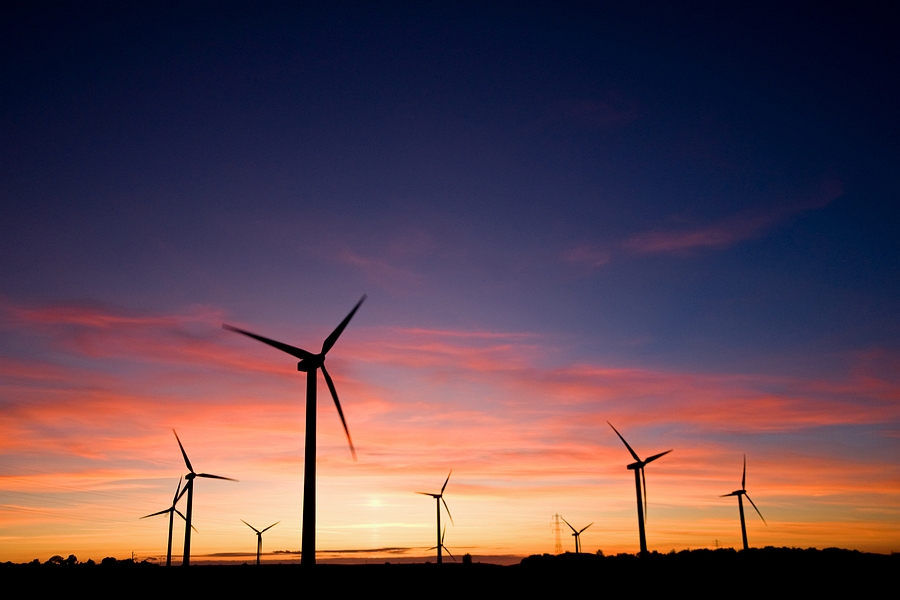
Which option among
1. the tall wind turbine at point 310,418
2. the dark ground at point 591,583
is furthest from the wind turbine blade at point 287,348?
the dark ground at point 591,583

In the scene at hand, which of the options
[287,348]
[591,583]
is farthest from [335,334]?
[591,583]

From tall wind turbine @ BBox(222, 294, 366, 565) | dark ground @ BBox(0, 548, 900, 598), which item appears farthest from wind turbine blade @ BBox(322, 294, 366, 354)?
dark ground @ BBox(0, 548, 900, 598)

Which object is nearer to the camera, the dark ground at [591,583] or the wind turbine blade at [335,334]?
the wind turbine blade at [335,334]

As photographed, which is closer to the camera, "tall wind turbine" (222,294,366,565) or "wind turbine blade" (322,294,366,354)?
"tall wind turbine" (222,294,366,565)

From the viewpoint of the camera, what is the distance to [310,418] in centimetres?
5344

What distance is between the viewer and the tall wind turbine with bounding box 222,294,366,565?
163ft

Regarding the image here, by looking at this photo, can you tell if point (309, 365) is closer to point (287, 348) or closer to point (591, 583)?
point (287, 348)

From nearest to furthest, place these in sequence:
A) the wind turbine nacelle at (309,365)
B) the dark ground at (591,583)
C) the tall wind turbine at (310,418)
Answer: the tall wind turbine at (310,418), the wind turbine nacelle at (309,365), the dark ground at (591,583)

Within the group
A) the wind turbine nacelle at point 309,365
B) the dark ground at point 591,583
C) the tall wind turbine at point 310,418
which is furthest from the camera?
the dark ground at point 591,583

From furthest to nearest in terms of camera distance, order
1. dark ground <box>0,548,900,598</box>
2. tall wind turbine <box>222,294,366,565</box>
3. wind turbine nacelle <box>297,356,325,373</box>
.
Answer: dark ground <box>0,548,900,598</box> < wind turbine nacelle <box>297,356,325,373</box> < tall wind turbine <box>222,294,366,565</box>

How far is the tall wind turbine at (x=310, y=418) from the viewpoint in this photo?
4959cm

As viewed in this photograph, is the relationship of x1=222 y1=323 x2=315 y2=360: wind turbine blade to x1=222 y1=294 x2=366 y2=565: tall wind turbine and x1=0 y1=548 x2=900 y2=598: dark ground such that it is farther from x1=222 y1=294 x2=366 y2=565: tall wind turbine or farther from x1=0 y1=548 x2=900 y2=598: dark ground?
x1=0 y1=548 x2=900 y2=598: dark ground

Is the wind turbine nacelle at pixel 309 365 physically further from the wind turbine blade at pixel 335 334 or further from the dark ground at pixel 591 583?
the dark ground at pixel 591 583

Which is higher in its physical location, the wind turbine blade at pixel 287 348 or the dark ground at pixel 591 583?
the wind turbine blade at pixel 287 348
